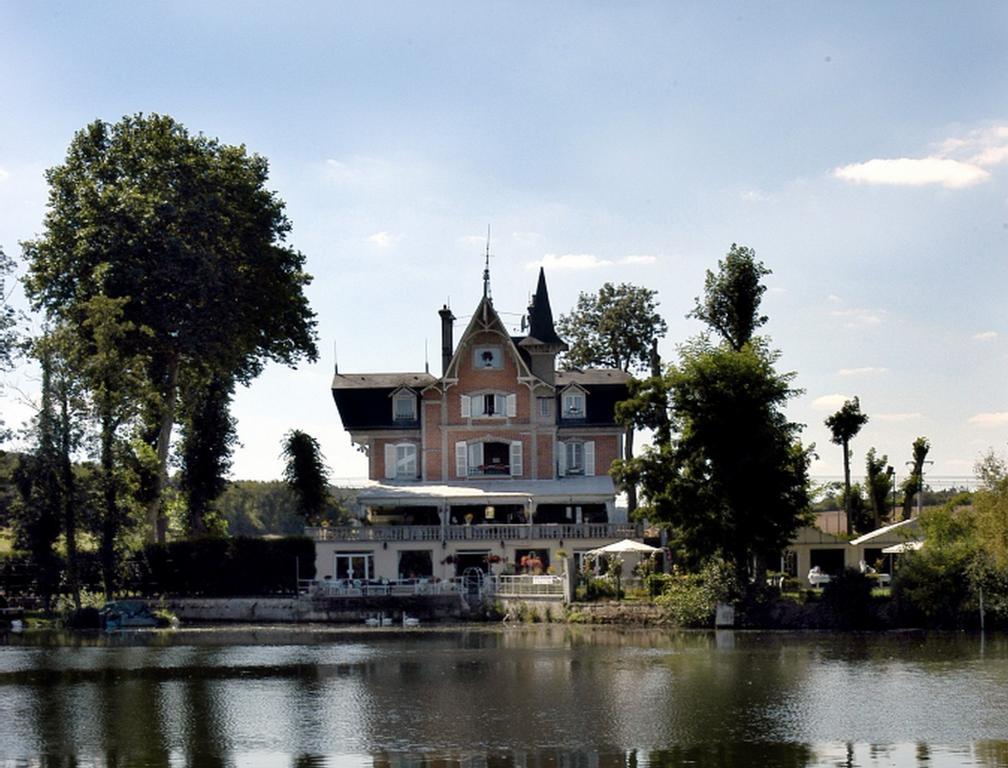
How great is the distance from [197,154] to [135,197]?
4.57 metres

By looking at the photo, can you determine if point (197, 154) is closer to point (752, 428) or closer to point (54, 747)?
point (752, 428)

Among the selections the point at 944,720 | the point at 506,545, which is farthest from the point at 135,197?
the point at 944,720

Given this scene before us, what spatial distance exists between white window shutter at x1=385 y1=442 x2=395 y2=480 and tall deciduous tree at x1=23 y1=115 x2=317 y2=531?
25.1ft

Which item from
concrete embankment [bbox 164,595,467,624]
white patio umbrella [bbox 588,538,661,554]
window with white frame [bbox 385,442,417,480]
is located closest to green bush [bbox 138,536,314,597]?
concrete embankment [bbox 164,595,467,624]

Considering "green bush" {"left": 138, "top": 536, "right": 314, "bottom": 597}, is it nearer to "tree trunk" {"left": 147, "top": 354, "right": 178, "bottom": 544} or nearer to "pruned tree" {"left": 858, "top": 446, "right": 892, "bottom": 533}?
"tree trunk" {"left": 147, "top": 354, "right": 178, "bottom": 544}

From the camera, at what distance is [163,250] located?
5991 cm

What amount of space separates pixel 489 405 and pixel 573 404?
3.83 metres

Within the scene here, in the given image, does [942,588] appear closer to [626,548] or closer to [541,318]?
[626,548]

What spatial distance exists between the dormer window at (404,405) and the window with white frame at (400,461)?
3.99 ft

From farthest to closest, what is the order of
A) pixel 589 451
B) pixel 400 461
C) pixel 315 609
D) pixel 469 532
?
1. pixel 400 461
2. pixel 589 451
3. pixel 469 532
4. pixel 315 609

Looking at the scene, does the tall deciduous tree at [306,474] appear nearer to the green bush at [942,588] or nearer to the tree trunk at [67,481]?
the tree trunk at [67,481]

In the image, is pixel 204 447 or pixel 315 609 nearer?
pixel 315 609

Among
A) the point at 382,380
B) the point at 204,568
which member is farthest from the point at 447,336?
the point at 204,568

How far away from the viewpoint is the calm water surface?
22797 millimetres
